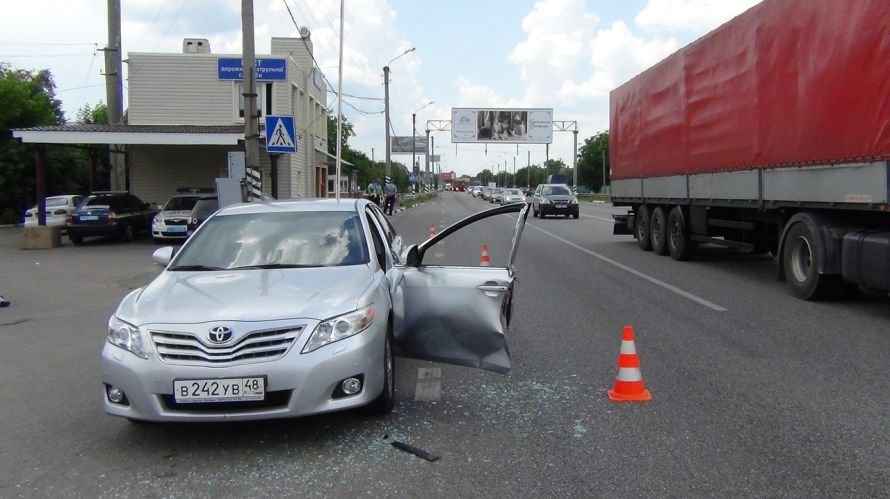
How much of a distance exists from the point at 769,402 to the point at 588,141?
331ft

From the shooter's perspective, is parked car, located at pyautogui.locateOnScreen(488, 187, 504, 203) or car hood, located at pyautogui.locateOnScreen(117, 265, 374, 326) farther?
parked car, located at pyautogui.locateOnScreen(488, 187, 504, 203)

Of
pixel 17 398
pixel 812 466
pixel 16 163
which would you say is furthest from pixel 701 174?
pixel 16 163

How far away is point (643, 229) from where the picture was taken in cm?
1847

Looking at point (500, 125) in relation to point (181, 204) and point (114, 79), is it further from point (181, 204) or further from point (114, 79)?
point (181, 204)

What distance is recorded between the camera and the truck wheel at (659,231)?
1689 cm

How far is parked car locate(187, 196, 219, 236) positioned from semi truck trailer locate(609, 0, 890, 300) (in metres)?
11.5

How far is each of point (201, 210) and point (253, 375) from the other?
17564 mm

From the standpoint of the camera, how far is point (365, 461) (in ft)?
15.1

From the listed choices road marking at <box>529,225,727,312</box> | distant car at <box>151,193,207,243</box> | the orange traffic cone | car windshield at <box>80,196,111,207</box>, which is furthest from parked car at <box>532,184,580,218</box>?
the orange traffic cone

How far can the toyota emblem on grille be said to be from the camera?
469cm

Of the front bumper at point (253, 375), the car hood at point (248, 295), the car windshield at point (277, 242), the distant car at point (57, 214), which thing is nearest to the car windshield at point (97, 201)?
the distant car at point (57, 214)

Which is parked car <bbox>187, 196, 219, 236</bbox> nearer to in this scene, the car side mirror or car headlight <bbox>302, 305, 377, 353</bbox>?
the car side mirror

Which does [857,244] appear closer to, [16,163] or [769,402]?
[769,402]

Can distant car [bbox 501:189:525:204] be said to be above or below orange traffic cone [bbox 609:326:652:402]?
above
